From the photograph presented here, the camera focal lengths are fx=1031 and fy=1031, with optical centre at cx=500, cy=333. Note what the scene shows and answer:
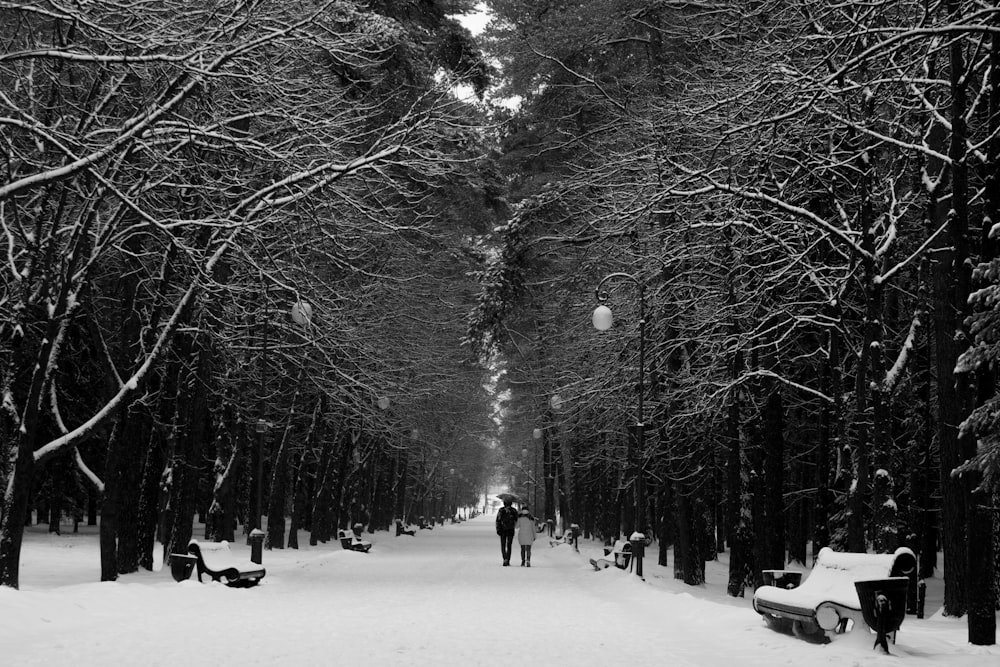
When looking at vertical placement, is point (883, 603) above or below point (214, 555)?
below

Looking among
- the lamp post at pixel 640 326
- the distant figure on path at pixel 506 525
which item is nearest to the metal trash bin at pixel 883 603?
the lamp post at pixel 640 326

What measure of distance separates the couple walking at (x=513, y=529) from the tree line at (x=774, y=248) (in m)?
3.57

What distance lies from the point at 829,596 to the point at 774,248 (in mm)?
7285

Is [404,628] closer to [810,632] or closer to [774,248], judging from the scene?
[810,632]

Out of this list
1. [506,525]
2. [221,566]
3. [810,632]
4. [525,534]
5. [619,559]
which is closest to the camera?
[810,632]

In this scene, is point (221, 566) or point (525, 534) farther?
point (525, 534)

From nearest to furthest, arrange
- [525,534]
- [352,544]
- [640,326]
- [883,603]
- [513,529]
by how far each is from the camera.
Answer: [883,603] → [640,326] → [525,534] → [513,529] → [352,544]

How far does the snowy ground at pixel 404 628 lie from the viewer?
10.5 m

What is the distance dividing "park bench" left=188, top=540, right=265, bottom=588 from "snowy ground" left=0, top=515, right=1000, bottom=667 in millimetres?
403

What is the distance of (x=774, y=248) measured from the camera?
57.4 ft

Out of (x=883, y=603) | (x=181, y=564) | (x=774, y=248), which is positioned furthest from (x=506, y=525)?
(x=883, y=603)

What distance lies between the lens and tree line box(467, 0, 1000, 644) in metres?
11.9

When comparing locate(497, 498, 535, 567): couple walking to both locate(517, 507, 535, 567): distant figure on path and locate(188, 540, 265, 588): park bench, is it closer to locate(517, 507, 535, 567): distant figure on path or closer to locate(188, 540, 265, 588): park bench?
locate(517, 507, 535, 567): distant figure on path

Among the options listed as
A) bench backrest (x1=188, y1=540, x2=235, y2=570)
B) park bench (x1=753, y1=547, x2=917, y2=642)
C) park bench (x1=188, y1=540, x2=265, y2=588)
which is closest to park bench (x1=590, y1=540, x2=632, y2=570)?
park bench (x1=188, y1=540, x2=265, y2=588)
